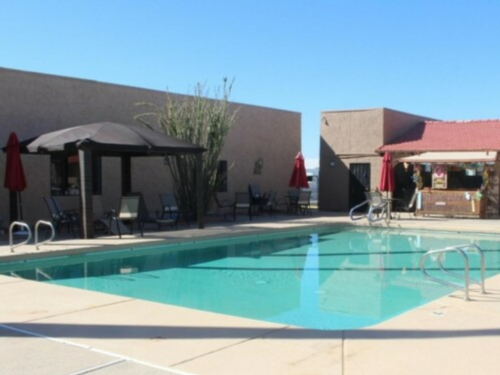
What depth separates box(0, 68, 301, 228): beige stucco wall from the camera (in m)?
14.9

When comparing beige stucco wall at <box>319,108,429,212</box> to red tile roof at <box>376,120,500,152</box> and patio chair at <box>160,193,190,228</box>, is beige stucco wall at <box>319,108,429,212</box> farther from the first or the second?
patio chair at <box>160,193,190,228</box>

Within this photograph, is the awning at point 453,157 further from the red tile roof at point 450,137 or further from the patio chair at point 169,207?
the patio chair at point 169,207

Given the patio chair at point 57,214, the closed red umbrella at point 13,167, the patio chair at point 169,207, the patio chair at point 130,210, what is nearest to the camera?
the closed red umbrella at point 13,167

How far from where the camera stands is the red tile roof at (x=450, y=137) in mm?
21609

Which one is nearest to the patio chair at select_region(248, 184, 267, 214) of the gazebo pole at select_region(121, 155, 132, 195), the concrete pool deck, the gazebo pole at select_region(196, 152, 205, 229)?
the gazebo pole at select_region(196, 152, 205, 229)

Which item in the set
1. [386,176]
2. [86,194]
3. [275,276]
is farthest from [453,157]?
[86,194]

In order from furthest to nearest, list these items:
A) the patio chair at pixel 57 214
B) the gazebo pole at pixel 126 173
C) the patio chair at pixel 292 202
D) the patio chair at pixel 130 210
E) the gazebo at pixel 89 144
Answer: the patio chair at pixel 292 202 < the gazebo pole at pixel 126 173 < the patio chair at pixel 130 210 < the patio chair at pixel 57 214 < the gazebo at pixel 89 144

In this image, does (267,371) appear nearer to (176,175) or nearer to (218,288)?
(218,288)

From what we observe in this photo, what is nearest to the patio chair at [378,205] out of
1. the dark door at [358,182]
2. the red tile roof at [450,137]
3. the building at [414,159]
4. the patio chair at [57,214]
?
the building at [414,159]

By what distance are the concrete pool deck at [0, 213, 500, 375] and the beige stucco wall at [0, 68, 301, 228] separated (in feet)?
29.1

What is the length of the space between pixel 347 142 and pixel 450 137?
13.2ft

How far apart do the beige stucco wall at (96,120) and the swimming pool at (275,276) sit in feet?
15.7

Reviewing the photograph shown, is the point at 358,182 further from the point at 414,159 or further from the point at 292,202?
the point at 292,202

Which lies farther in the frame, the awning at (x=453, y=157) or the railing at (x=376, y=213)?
the awning at (x=453, y=157)
